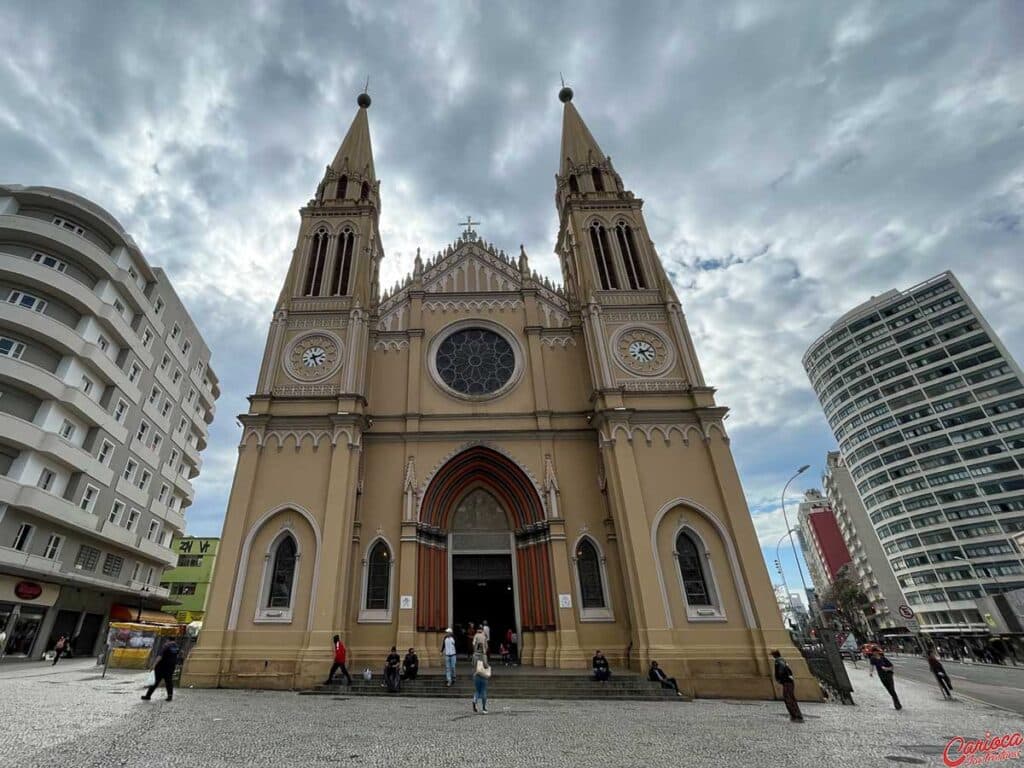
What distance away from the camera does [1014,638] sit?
38062 millimetres

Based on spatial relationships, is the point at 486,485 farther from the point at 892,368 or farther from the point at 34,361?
the point at 892,368

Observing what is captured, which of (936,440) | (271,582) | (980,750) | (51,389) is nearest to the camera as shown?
(980,750)

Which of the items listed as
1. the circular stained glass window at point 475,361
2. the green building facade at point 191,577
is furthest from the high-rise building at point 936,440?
the green building facade at point 191,577

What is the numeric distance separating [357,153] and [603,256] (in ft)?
49.7

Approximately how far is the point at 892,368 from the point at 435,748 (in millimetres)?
69581

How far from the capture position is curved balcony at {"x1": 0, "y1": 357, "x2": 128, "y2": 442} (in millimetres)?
19828

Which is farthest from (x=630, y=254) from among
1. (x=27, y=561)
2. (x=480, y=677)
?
(x=27, y=561)

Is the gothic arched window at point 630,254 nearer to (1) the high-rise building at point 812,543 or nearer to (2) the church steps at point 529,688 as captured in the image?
(2) the church steps at point 529,688

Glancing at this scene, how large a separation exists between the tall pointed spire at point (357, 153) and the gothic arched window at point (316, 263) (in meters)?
4.83

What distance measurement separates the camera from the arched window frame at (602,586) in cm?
1565

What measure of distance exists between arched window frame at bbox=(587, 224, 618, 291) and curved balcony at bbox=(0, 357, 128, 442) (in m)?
24.5

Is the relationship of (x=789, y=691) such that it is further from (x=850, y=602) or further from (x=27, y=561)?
(x=850, y=602)

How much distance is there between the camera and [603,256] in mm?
22609

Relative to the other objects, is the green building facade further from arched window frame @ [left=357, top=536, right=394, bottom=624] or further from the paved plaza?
the paved plaza
